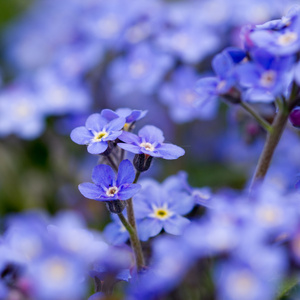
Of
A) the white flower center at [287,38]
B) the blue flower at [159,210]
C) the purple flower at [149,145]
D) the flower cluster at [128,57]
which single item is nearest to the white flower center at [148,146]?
the purple flower at [149,145]

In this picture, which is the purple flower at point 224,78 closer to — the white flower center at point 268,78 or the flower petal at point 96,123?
the white flower center at point 268,78

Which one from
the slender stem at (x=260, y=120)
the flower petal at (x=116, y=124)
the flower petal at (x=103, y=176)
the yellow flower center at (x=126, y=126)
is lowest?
the flower petal at (x=103, y=176)

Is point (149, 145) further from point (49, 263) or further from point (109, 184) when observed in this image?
point (49, 263)

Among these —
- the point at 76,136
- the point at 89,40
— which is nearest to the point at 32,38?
the point at 89,40

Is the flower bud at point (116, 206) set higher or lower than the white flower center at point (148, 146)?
lower

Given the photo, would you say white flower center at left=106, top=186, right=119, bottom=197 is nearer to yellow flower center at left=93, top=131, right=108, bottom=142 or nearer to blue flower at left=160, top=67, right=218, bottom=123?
yellow flower center at left=93, top=131, right=108, bottom=142

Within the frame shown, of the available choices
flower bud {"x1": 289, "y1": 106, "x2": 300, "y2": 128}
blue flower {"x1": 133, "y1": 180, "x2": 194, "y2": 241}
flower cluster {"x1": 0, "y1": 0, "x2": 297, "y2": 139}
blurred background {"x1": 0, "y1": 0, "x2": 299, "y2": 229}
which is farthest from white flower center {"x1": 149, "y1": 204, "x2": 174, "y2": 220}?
blurred background {"x1": 0, "y1": 0, "x2": 299, "y2": 229}
